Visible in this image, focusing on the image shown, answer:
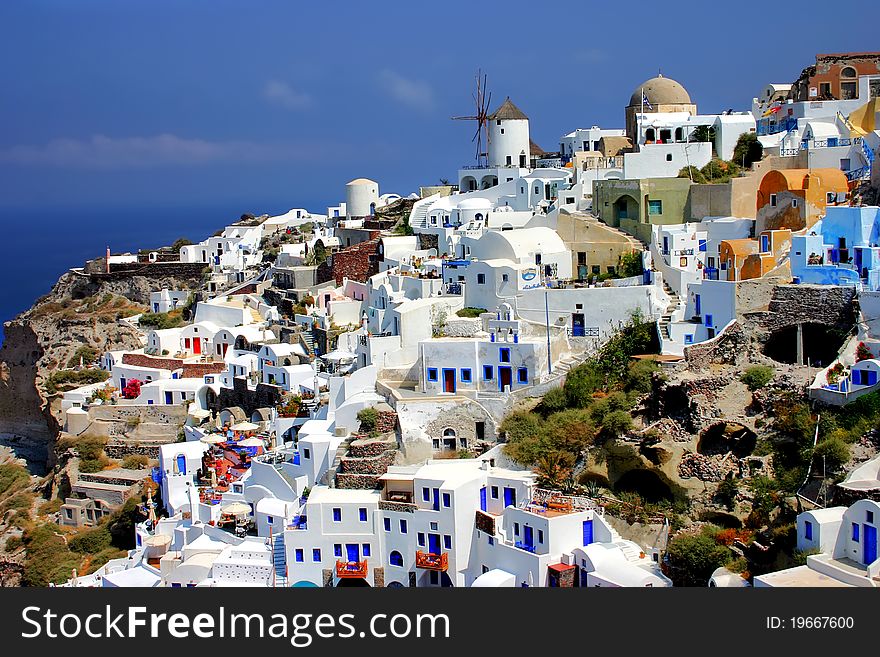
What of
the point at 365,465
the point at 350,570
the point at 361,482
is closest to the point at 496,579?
the point at 350,570

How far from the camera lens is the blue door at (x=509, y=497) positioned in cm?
2198

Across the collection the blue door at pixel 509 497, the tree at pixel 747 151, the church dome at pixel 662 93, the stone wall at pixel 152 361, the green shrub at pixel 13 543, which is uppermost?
the church dome at pixel 662 93

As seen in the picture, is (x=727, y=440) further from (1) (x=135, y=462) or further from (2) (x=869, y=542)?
(1) (x=135, y=462)

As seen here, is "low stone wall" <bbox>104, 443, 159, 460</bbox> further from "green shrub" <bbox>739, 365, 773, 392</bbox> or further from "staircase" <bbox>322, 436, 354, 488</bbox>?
"green shrub" <bbox>739, 365, 773, 392</bbox>

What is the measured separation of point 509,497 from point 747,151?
15.8 m

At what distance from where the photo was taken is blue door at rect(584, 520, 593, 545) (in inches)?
818

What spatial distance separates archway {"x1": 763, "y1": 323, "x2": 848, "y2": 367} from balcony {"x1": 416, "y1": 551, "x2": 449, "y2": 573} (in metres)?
7.43

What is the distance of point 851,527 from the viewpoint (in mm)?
17719

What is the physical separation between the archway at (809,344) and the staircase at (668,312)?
2.14 metres

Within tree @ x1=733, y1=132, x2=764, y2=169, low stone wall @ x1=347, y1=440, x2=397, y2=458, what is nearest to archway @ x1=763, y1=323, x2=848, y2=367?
low stone wall @ x1=347, y1=440, x2=397, y2=458

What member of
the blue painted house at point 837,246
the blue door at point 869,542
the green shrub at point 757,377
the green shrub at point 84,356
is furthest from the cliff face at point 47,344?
the blue door at point 869,542

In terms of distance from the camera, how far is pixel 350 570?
22.4 metres

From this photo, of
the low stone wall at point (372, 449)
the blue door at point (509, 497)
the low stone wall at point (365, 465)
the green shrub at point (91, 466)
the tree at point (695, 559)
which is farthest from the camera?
the green shrub at point (91, 466)

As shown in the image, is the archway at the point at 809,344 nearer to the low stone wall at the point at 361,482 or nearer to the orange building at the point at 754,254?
the orange building at the point at 754,254
